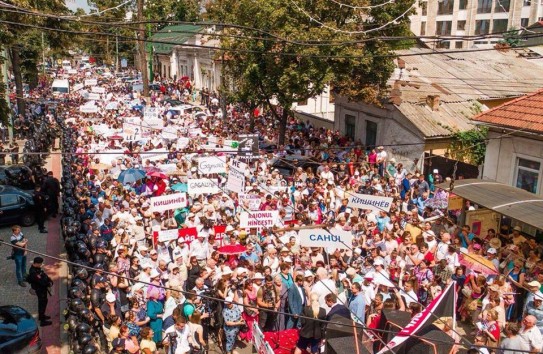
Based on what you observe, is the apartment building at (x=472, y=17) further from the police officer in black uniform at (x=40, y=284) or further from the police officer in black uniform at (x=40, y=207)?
the police officer in black uniform at (x=40, y=284)

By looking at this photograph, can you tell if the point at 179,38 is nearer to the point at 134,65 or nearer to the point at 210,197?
the point at 134,65

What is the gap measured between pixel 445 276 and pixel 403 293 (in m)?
1.49

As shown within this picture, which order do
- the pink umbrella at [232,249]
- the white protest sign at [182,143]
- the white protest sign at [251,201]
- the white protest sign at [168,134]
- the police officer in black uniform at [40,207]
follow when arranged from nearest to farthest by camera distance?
the pink umbrella at [232,249] < the white protest sign at [251,201] < the police officer in black uniform at [40,207] < the white protest sign at [182,143] < the white protest sign at [168,134]

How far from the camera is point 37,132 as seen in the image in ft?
99.3

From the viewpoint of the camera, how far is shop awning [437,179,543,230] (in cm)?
1217

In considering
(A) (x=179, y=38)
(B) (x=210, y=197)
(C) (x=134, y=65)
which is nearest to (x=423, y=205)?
(B) (x=210, y=197)

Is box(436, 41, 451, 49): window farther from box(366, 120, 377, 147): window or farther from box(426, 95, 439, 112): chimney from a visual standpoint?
box(426, 95, 439, 112): chimney

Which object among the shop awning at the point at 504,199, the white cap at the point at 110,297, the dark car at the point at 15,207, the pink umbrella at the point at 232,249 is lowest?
the dark car at the point at 15,207

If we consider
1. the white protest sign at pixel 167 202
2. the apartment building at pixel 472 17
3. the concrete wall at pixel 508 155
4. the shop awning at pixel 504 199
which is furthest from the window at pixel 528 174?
the apartment building at pixel 472 17

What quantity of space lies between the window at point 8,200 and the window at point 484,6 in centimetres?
5370

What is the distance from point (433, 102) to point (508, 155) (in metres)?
8.08

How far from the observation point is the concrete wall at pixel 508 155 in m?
15.4

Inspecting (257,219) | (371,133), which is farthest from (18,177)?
(371,133)

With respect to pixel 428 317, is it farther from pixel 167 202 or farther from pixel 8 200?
pixel 8 200
